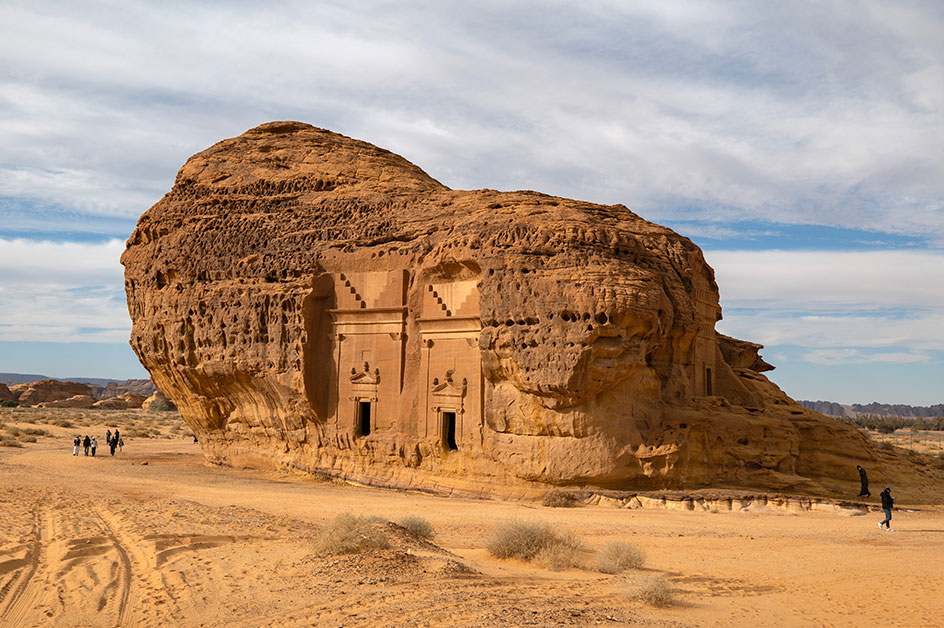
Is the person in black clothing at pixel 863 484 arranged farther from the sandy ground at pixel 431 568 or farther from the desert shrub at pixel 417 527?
the desert shrub at pixel 417 527

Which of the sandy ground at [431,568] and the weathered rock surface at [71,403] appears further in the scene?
the weathered rock surface at [71,403]

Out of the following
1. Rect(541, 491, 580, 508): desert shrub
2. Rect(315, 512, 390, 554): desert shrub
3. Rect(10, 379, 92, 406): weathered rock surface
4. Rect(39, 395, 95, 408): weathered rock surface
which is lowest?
Rect(541, 491, 580, 508): desert shrub

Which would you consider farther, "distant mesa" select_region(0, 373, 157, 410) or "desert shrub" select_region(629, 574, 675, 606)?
"distant mesa" select_region(0, 373, 157, 410)

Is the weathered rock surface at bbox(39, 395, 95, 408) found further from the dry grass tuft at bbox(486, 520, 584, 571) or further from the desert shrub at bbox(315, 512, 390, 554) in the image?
the dry grass tuft at bbox(486, 520, 584, 571)

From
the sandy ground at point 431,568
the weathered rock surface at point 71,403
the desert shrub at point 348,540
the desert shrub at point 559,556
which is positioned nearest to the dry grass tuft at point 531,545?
the desert shrub at point 559,556

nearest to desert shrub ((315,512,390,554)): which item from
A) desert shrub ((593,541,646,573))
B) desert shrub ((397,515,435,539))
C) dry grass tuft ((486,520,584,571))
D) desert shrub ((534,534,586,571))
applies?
desert shrub ((397,515,435,539))

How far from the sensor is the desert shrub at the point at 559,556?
1291cm

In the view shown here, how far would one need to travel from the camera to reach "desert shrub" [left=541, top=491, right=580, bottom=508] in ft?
68.9

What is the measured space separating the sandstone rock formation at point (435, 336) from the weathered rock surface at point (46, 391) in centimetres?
5220

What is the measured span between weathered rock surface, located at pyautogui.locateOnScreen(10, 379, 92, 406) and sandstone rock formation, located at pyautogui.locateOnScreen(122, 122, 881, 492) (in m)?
52.2

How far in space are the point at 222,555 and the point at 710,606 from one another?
802 cm

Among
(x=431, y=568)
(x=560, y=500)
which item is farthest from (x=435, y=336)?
(x=431, y=568)

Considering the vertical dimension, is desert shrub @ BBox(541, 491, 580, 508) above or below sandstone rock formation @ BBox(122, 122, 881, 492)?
below

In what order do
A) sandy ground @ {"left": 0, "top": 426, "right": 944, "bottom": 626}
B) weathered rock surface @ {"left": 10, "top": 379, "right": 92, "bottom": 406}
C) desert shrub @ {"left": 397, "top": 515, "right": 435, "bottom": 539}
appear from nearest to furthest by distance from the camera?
sandy ground @ {"left": 0, "top": 426, "right": 944, "bottom": 626} < desert shrub @ {"left": 397, "top": 515, "right": 435, "bottom": 539} < weathered rock surface @ {"left": 10, "top": 379, "right": 92, "bottom": 406}
